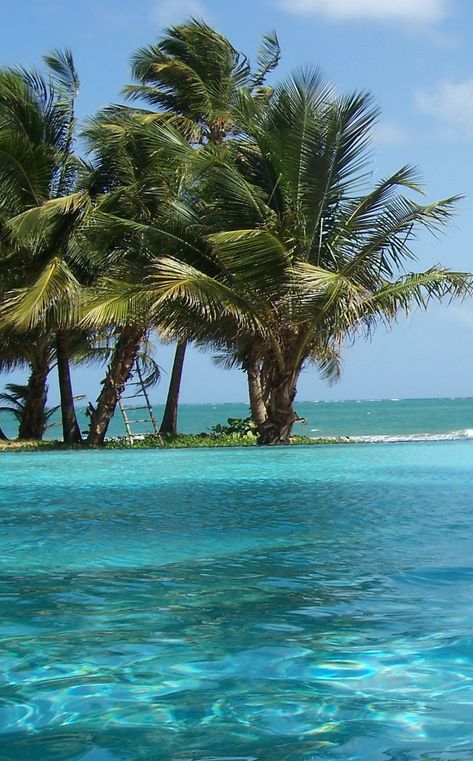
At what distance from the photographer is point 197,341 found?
14758 millimetres

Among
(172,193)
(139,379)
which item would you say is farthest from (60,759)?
(139,379)

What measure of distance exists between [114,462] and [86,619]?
8.05 m

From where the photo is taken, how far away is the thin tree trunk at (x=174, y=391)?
17.7m

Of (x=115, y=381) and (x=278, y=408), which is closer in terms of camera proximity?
(x=278, y=408)

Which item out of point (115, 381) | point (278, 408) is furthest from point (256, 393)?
point (115, 381)

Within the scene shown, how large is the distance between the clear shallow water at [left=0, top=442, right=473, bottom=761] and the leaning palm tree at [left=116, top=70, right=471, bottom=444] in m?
6.20

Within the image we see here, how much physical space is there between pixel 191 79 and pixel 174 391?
6259mm

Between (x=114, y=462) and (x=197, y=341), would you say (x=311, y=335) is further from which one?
(x=114, y=462)

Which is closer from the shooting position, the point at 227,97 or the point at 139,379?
the point at 227,97

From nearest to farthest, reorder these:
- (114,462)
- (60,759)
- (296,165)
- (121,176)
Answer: (60,759), (114,462), (296,165), (121,176)

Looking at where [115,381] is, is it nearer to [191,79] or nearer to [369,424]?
[191,79]

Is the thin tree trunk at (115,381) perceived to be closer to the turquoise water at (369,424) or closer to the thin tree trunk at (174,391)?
the thin tree trunk at (174,391)

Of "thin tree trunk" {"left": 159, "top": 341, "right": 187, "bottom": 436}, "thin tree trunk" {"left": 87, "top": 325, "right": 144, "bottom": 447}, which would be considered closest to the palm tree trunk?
"thin tree trunk" {"left": 87, "top": 325, "right": 144, "bottom": 447}

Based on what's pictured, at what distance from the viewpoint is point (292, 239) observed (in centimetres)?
1340
